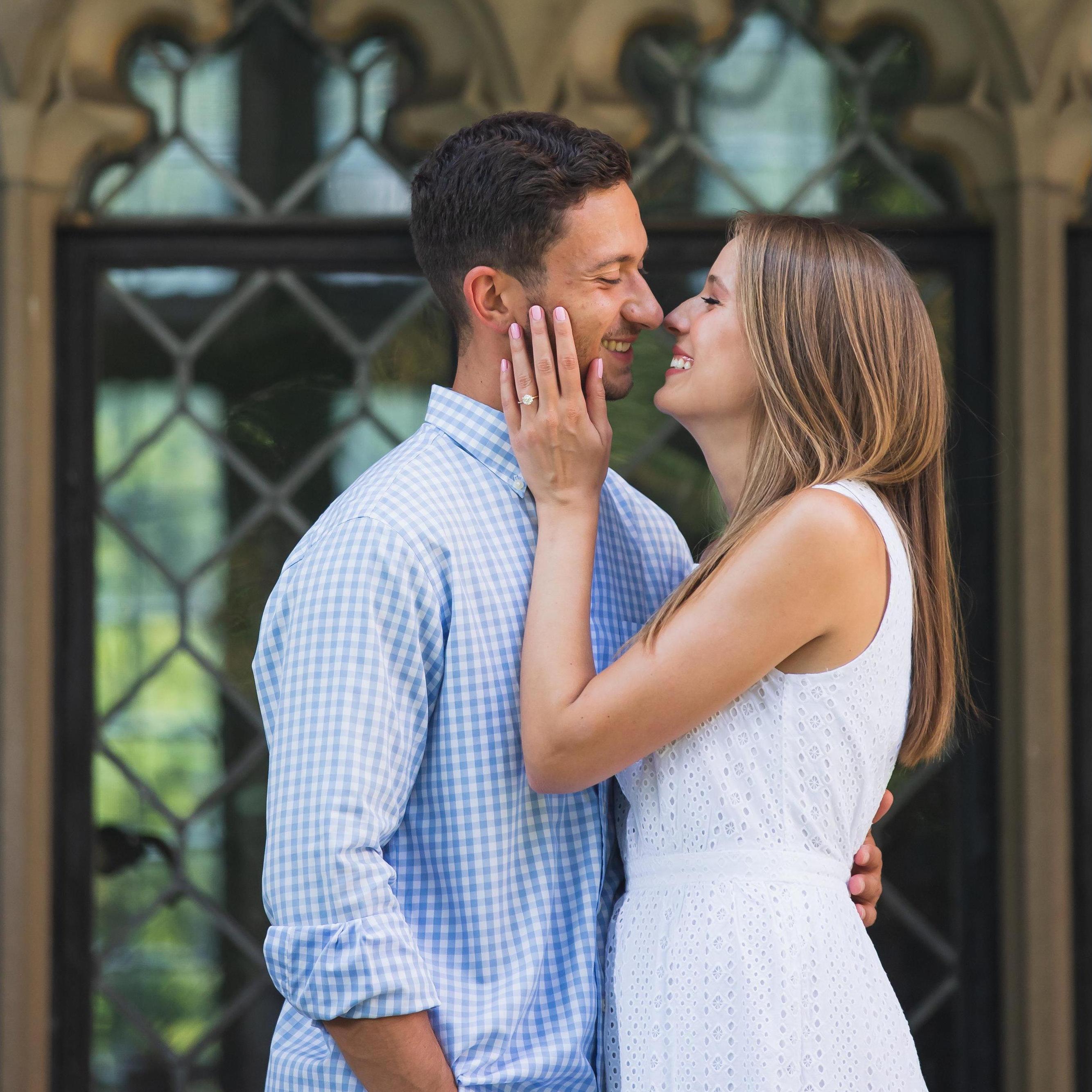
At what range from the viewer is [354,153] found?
120 inches

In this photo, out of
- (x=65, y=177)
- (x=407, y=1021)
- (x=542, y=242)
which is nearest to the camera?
(x=407, y=1021)

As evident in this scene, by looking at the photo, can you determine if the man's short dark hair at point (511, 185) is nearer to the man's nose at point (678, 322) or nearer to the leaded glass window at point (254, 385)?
the man's nose at point (678, 322)

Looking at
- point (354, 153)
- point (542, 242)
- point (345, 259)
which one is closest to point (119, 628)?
point (345, 259)

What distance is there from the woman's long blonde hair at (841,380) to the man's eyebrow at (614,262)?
0.14 m

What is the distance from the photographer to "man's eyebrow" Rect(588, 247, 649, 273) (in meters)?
1.67

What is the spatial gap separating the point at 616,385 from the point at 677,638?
1.21 ft

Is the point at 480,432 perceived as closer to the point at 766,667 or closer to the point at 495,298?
the point at 495,298

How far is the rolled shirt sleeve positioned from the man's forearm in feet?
0.07

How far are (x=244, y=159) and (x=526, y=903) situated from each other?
2.07m

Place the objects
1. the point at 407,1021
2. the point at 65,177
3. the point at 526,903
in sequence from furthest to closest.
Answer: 1. the point at 65,177
2. the point at 526,903
3. the point at 407,1021

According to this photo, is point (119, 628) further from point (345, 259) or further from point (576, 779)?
point (576, 779)

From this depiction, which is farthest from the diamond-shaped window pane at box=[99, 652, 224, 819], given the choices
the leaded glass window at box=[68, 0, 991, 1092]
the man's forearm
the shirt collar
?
the man's forearm

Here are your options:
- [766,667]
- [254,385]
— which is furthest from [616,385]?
[254,385]

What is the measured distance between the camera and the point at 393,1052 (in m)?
1.41
